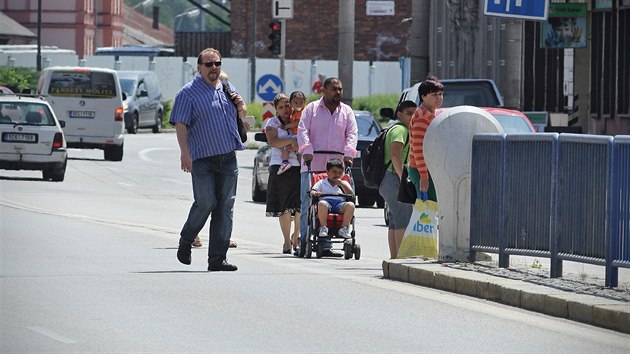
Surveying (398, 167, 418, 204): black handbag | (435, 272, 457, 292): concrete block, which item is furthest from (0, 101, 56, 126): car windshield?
(435, 272, 457, 292): concrete block

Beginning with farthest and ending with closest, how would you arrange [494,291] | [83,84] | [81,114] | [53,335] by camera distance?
[83,84]
[81,114]
[494,291]
[53,335]

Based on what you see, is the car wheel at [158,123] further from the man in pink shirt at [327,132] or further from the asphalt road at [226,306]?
the man in pink shirt at [327,132]

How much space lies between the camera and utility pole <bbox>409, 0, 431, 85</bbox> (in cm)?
3778

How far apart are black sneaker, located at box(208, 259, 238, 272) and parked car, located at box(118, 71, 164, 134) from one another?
1455 inches

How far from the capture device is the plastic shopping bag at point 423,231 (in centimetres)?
1494

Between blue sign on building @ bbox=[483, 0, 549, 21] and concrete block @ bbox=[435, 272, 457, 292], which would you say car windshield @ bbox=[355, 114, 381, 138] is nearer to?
blue sign on building @ bbox=[483, 0, 549, 21]

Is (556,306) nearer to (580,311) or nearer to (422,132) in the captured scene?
(580,311)

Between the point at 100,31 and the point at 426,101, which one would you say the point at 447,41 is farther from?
the point at 100,31

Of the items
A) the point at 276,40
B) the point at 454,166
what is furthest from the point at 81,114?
the point at 454,166

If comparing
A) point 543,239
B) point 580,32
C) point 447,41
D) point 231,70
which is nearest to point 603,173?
point 543,239

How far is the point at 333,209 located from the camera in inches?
662

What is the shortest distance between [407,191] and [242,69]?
5490 cm

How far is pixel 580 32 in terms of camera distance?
3475 centimetres

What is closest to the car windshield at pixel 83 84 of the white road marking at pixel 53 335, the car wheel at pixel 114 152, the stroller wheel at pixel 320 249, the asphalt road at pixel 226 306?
the car wheel at pixel 114 152
